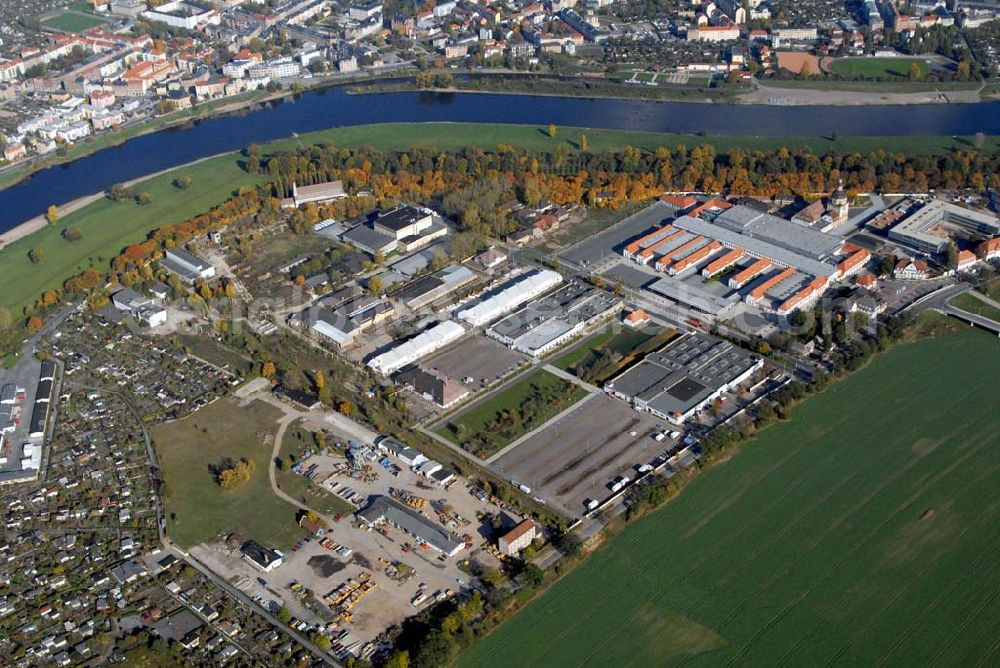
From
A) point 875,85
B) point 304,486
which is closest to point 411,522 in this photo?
point 304,486

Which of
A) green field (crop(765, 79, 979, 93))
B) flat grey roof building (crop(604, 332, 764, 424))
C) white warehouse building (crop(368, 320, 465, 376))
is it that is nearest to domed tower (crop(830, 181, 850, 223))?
flat grey roof building (crop(604, 332, 764, 424))

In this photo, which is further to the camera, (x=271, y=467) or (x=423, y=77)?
(x=423, y=77)

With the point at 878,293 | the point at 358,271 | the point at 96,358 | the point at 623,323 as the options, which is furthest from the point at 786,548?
the point at 96,358

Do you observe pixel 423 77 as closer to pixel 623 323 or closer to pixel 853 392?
pixel 623 323

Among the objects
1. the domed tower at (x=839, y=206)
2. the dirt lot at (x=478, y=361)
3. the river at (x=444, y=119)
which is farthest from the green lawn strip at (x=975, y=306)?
the river at (x=444, y=119)

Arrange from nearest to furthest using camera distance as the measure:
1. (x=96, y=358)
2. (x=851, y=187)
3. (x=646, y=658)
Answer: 1. (x=646, y=658)
2. (x=96, y=358)
3. (x=851, y=187)

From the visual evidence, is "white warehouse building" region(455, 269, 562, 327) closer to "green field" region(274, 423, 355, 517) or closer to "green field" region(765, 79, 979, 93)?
"green field" region(274, 423, 355, 517)
